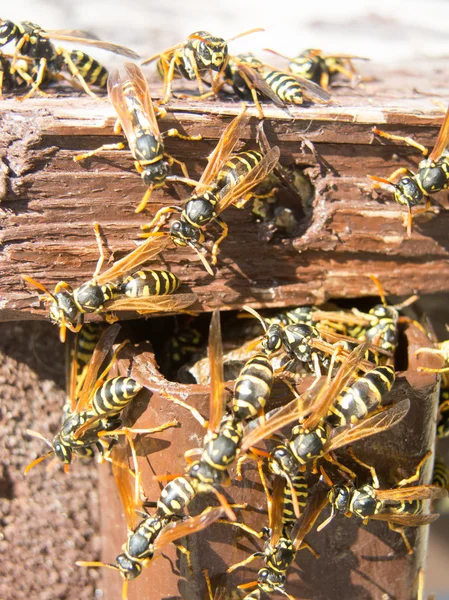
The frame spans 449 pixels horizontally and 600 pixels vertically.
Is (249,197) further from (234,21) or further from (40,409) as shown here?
(234,21)

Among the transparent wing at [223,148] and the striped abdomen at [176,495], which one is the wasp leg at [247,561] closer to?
the striped abdomen at [176,495]

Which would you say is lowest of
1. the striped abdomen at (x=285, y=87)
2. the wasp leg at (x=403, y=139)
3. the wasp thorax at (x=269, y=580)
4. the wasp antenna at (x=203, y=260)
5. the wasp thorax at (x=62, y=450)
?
the wasp thorax at (x=269, y=580)

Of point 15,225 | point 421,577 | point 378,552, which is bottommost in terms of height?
point 421,577

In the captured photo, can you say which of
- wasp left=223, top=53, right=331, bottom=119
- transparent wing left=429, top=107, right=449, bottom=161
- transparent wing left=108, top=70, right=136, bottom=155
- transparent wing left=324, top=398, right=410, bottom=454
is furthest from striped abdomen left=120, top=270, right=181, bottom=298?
transparent wing left=429, top=107, right=449, bottom=161

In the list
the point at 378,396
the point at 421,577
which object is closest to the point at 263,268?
the point at 378,396

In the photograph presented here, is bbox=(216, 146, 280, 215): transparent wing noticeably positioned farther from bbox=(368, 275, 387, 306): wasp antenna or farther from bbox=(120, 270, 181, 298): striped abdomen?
bbox=(368, 275, 387, 306): wasp antenna

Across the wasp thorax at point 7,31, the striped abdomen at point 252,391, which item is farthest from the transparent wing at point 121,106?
the striped abdomen at point 252,391
